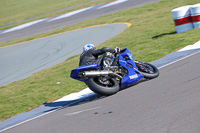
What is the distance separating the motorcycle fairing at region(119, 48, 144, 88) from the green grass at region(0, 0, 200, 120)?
211cm

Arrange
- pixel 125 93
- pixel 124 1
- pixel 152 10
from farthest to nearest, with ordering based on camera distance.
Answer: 1. pixel 124 1
2. pixel 152 10
3. pixel 125 93

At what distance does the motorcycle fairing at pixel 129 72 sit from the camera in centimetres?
817

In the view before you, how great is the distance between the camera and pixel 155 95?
6.85 m

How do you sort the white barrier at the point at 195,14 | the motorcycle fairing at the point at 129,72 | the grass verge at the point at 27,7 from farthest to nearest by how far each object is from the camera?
the grass verge at the point at 27,7 → the white barrier at the point at 195,14 → the motorcycle fairing at the point at 129,72

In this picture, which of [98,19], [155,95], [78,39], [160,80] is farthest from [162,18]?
[155,95]

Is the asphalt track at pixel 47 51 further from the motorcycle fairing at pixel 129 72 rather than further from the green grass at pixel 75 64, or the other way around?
the motorcycle fairing at pixel 129 72

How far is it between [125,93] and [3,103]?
4.35 m

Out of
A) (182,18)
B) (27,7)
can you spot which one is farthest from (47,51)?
(27,7)

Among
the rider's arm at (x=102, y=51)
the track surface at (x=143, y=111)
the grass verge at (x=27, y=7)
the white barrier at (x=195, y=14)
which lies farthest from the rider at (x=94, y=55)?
the grass verge at (x=27, y=7)

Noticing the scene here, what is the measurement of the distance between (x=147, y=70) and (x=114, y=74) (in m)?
1.10

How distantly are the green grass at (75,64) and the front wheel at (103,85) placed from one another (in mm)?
1981

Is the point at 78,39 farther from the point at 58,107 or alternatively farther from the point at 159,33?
the point at 58,107

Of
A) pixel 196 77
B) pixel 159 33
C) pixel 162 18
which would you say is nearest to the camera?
pixel 196 77

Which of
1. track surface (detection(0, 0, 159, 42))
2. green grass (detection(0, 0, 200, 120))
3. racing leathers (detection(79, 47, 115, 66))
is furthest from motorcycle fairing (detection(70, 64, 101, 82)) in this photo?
track surface (detection(0, 0, 159, 42))
